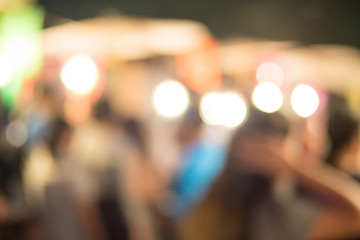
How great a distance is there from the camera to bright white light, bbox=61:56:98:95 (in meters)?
2.35

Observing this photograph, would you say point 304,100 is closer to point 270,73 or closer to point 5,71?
point 270,73

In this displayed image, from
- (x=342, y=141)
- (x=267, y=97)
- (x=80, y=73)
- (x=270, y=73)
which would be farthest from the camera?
(x=80, y=73)

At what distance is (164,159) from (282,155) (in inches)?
43.4

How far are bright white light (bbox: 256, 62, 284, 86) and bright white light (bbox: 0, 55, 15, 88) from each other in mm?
1254

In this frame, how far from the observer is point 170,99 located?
2.88 meters

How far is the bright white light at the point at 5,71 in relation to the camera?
233 centimetres

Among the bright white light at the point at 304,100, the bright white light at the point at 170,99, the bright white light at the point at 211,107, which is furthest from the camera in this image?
→ the bright white light at the point at 170,99

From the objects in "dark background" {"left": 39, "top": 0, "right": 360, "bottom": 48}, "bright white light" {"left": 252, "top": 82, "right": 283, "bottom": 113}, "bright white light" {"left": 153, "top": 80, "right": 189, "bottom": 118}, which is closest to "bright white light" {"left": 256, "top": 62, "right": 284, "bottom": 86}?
"bright white light" {"left": 252, "top": 82, "right": 283, "bottom": 113}

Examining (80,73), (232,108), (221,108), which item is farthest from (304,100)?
(80,73)

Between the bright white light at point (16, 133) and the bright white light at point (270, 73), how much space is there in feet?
3.69

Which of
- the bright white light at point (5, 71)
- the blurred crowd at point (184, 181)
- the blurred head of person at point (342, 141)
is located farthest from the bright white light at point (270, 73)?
the bright white light at point (5, 71)

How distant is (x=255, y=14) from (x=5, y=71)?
132cm

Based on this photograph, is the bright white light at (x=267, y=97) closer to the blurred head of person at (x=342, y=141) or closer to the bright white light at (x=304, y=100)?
the bright white light at (x=304, y=100)

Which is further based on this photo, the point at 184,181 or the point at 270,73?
the point at 270,73
